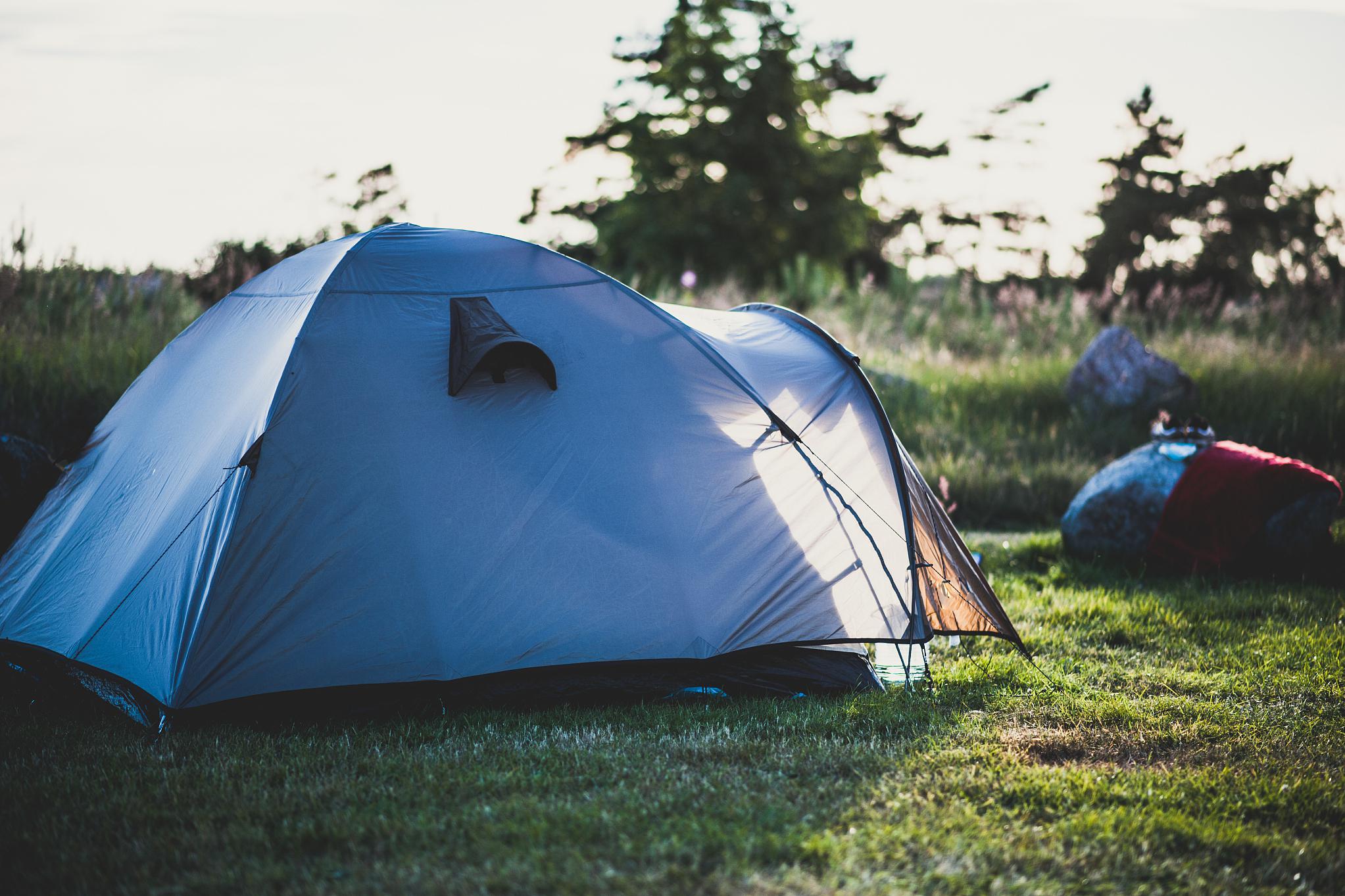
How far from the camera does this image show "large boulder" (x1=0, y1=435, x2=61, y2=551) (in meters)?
5.08

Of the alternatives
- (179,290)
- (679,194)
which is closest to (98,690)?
(179,290)

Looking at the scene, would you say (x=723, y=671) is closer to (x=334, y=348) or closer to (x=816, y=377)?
(x=816, y=377)

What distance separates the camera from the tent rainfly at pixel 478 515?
3.52 meters

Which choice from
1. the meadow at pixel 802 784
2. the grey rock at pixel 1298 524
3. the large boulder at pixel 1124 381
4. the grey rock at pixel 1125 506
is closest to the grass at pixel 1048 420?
the large boulder at pixel 1124 381

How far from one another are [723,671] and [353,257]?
2167 millimetres

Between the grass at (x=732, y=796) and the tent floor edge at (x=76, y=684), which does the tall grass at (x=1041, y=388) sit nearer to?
the grass at (x=732, y=796)

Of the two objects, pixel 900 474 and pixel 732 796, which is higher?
pixel 900 474

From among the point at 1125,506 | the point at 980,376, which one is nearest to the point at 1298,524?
the point at 1125,506

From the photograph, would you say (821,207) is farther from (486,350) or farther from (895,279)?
(486,350)

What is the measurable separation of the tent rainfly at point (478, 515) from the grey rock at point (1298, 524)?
2446mm

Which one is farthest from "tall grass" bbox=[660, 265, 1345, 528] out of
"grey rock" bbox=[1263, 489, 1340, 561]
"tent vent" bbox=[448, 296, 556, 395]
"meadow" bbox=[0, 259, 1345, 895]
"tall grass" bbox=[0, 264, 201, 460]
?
"tall grass" bbox=[0, 264, 201, 460]

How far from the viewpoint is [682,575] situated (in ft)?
12.4

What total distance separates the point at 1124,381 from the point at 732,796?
760 centimetres

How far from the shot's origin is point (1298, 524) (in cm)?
571
